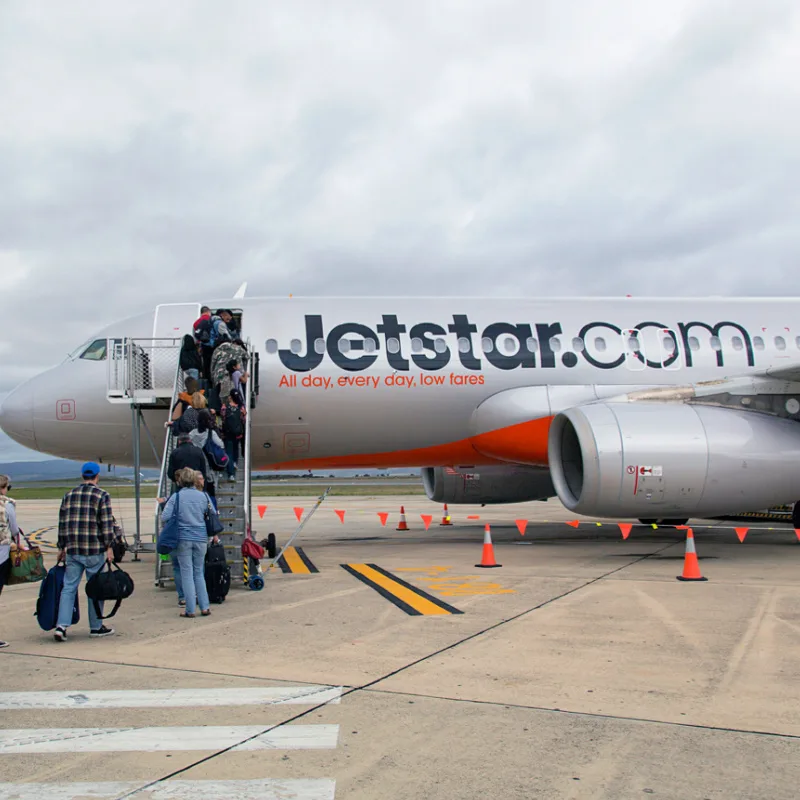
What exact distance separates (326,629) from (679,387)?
873cm

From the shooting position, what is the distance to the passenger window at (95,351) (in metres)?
14.8

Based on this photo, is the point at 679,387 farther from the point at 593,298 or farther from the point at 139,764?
the point at 139,764

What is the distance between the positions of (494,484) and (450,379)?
4352 millimetres

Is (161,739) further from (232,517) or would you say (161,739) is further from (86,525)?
(232,517)

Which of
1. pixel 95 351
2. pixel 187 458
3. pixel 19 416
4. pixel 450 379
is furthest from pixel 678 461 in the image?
pixel 19 416

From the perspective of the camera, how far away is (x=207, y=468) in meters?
10.5

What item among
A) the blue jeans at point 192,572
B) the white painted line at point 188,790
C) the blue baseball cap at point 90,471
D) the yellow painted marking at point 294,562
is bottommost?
the white painted line at point 188,790

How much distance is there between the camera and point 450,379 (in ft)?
48.0

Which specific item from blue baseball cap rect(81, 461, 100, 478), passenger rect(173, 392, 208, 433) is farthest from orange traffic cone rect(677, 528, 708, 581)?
blue baseball cap rect(81, 461, 100, 478)

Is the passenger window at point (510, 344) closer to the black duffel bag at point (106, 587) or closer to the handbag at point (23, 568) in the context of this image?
the black duffel bag at point (106, 587)

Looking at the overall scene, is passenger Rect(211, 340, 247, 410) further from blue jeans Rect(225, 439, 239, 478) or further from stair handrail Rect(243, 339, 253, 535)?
blue jeans Rect(225, 439, 239, 478)

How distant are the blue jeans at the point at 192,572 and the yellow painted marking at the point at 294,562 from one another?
3.08 meters

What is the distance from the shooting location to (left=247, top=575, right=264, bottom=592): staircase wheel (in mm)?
9859

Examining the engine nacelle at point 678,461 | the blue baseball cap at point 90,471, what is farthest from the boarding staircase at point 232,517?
the engine nacelle at point 678,461
